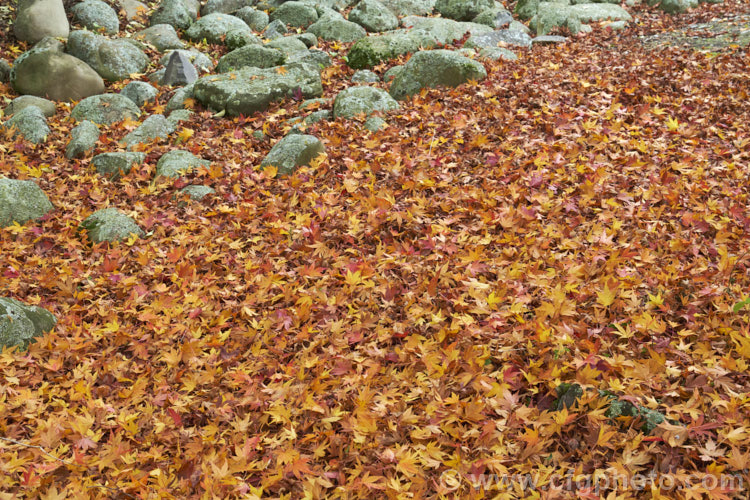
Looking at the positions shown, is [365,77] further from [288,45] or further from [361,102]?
[288,45]

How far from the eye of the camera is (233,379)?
328cm

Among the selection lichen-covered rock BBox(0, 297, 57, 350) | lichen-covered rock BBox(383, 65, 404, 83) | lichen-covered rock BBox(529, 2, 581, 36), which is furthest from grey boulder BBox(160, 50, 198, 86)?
lichen-covered rock BBox(529, 2, 581, 36)

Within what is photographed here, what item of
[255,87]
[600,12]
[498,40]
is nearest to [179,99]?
[255,87]

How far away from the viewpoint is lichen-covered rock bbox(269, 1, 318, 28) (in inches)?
420

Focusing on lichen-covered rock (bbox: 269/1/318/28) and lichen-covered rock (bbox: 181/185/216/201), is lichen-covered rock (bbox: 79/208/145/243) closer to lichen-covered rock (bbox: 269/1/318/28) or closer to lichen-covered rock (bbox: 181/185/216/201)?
lichen-covered rock (bbox: 181/185/216/201)

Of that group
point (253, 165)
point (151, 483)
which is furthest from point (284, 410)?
point (253, 165)

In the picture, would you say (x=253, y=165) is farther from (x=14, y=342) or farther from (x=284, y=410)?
(x=284, y=410)

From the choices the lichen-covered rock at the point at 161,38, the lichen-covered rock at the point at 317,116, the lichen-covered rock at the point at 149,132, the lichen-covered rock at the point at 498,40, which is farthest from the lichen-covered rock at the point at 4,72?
the lichen-covered rock at the point at 498,40

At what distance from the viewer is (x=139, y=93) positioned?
7.82 metres

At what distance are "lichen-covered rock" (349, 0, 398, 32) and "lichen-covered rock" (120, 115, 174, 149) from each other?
5279mm

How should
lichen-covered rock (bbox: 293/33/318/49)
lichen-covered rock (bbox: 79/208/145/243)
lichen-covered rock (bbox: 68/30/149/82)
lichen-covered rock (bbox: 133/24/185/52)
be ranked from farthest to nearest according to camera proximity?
1. lichen-covered rock (bbox: 133/24/185/52)
2. lichen-covered rock (bbox: 293/33/318/49)
3. lichen-covered rock (bbox: 68/30/149/82)
4. lichen-covered rock (bbox: 79/208/145/243)

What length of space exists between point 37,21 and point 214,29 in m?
3.05

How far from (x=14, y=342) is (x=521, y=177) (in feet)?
14.4

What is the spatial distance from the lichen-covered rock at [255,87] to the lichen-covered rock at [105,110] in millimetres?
1001
